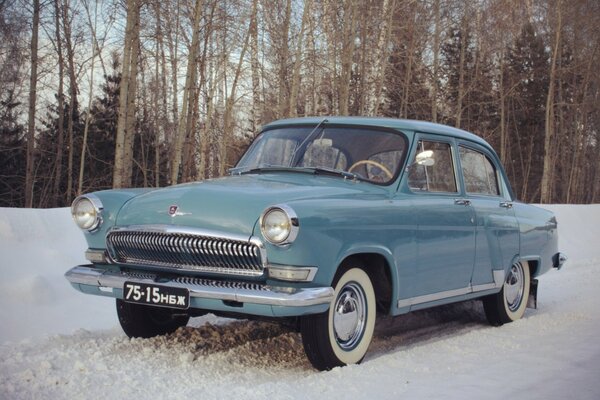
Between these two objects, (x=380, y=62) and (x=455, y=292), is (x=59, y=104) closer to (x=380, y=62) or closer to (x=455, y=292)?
(x=380, y=62)

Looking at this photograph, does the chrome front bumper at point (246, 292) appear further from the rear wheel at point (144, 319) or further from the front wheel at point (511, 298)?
the front wheel at point (511, 298)

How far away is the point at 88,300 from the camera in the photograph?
698cm

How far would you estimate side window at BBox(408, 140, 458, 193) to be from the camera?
567 centimetres

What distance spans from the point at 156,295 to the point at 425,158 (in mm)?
2503

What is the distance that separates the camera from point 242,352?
5168 millimetres

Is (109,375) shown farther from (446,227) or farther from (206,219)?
(446,227)

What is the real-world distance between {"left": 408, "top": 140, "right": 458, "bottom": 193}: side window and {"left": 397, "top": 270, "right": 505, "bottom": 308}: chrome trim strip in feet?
2.86

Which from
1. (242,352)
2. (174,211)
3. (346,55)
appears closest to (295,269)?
(174,211)

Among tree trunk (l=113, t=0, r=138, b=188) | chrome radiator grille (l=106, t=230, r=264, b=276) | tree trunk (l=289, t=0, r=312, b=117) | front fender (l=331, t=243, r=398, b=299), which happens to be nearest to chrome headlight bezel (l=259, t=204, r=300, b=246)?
chrome radiator grille (l=106, t=230, r=264, b=276)

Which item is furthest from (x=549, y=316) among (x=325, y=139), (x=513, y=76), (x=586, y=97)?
(x=586, y=97)

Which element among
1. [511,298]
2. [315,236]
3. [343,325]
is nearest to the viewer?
[315,236]

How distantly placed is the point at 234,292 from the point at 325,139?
193 centimetres

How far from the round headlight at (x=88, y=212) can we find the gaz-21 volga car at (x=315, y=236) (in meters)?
0.01

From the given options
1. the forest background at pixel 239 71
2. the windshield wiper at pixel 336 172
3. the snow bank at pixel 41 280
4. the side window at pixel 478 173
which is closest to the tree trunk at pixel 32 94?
the forest background at pixel 239 71
